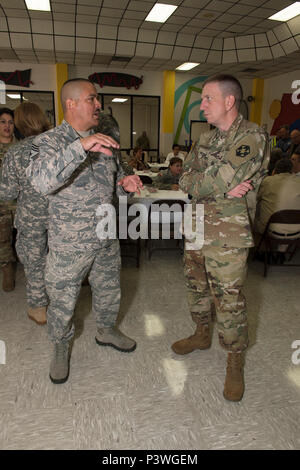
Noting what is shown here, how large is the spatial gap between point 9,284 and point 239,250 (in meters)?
2.22

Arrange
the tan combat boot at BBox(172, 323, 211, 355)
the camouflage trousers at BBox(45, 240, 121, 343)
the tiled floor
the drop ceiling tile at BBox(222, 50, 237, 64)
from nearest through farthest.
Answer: the tiled floor
the camouflage trousers at BBox(45, 240, 121, 343)
the tan combat boot at BBox(172, 323, 211, 355)
the drop ceiling tile at BBox(222, 50, 237, 64)

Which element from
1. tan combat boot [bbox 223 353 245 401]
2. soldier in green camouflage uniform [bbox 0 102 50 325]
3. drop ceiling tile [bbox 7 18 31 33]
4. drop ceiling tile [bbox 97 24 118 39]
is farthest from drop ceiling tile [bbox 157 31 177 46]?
tan combat boot [bbox 223 353 245 401]

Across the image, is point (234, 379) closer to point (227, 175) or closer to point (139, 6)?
point (227, 175)

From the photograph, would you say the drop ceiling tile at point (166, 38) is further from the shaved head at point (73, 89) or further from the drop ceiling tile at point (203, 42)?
the shaved head at point (73, 89)

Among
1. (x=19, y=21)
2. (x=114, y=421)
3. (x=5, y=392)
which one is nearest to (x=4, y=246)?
(x=5, y=392)

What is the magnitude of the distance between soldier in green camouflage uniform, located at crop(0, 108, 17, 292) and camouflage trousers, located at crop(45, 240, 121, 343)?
130 centimetres

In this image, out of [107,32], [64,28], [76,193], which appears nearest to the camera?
[76,193]

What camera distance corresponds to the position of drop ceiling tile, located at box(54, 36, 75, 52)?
6590mm

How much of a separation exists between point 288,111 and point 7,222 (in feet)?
28.9

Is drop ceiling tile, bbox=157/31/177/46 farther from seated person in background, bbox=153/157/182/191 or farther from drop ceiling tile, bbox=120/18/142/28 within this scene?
seated person in background, bbox=153/157/182/191

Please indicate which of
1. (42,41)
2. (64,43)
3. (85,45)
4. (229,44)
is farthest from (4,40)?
(229,44)

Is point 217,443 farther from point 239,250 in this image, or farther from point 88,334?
point 88,334

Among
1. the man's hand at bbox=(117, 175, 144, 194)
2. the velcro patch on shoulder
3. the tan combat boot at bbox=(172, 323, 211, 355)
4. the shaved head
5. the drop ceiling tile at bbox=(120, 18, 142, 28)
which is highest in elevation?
the drop ceiling tile at bbox=(120, 18, 142, 28)

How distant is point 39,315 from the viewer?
8.06ft
